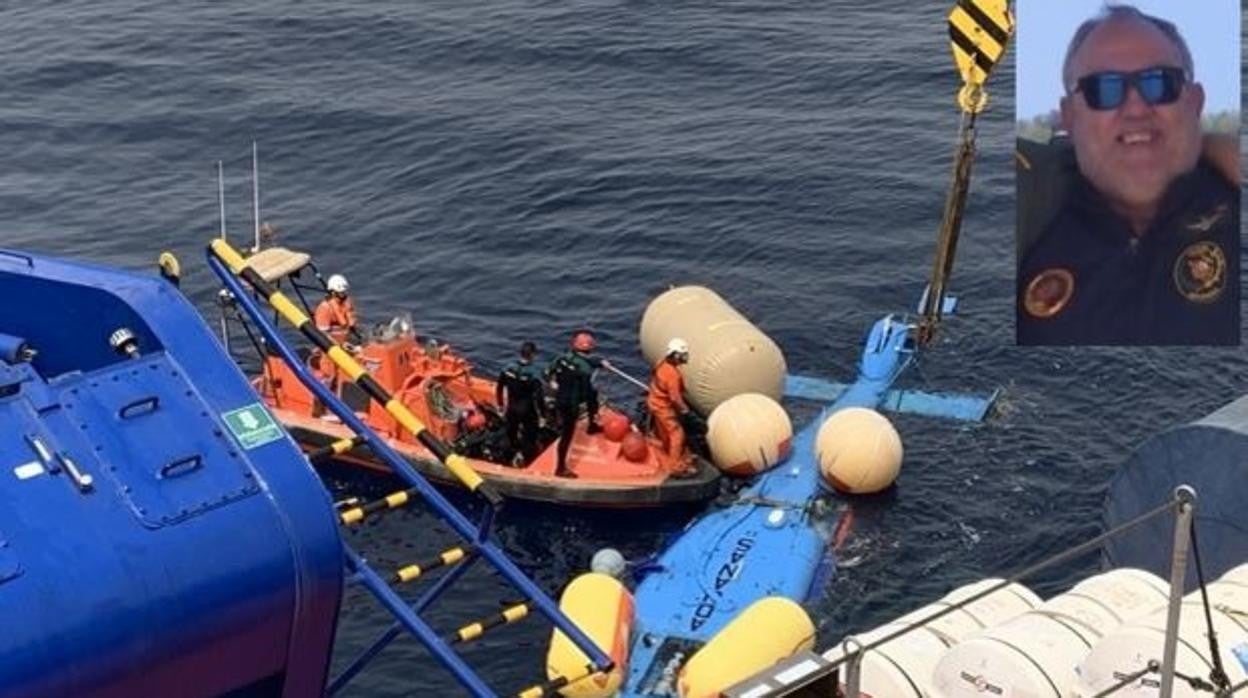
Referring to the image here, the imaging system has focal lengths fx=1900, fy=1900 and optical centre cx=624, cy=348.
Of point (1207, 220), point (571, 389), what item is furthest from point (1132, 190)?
point (571, 389)

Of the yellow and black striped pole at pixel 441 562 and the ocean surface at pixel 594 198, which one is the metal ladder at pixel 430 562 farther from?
the ocean surface at pixel 594 198

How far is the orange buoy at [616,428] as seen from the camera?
2475 cm

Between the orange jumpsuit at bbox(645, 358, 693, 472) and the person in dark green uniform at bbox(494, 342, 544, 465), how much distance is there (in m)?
1.49

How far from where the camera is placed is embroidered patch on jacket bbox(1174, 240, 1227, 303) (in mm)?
13586

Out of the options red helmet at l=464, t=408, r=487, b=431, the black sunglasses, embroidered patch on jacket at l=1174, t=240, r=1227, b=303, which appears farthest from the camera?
red helmet at l=464, t=408, r=487, b=431

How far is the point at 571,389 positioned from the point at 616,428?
1262mm

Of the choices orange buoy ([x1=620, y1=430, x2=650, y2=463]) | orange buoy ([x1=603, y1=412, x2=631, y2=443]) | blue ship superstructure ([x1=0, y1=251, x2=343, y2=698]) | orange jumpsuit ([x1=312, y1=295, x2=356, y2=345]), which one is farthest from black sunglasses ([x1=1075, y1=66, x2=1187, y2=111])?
orange jumpsuit ([x1=312, y1=295, x2=356, y2=345])

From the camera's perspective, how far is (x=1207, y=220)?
13430 millimetres

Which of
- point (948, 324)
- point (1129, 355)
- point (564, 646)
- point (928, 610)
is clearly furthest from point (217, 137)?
point (928, 610)

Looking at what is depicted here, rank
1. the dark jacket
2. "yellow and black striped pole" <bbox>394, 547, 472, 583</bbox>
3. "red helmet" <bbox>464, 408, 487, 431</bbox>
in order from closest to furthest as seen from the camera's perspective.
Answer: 1. "yellow and black striped pole" <bbox>394, 547, 472, 583</bbox>
2. the dark jacket
3. "red helmet" <bbox>464, 408, 487, 431</bbox>

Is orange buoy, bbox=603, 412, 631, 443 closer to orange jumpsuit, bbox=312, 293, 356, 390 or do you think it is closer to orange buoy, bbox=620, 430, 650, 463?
orange buoy, bbox=620, 430, 650, 463

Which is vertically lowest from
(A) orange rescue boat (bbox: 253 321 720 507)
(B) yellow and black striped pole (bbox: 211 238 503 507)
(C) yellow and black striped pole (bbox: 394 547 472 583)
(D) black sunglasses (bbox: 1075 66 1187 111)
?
(A) orange rescue boat (bbox: 253 321 720 507)

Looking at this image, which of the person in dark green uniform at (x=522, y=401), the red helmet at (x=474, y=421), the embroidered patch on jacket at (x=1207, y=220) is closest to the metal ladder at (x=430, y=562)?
the embroidered patch on jacket at (x=1207, y=220)

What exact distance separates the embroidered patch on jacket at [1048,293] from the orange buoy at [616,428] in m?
11.3
